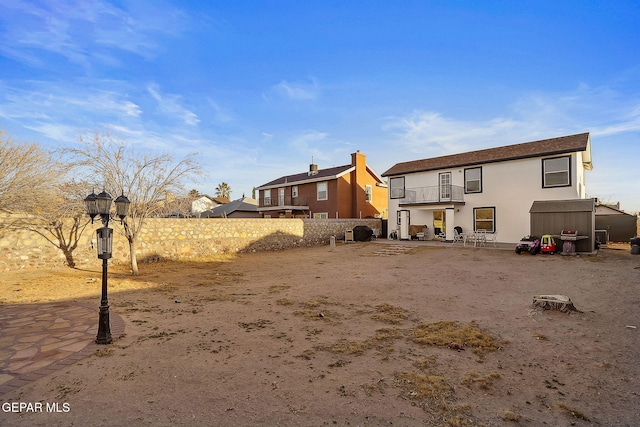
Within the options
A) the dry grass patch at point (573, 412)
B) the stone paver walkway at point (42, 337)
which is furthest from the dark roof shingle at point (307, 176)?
the dry grass patch at point (573, 412)

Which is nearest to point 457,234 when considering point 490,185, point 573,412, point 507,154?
point 490,185

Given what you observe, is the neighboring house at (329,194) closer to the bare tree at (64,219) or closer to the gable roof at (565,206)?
the gable roof at (565,206)

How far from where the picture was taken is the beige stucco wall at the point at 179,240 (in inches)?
457

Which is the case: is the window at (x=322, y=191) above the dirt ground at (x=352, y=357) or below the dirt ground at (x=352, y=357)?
above

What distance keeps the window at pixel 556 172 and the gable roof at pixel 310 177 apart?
15.8m

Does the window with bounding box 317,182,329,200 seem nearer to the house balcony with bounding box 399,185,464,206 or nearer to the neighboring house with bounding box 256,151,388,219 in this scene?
the neighboring house with bounding box 256,151,388,219

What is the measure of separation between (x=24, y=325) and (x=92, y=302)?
1.83 meters

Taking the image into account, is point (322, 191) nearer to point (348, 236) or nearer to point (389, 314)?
point (348, 236)

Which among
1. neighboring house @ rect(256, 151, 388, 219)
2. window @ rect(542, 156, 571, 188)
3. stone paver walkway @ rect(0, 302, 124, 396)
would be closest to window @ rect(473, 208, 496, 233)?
window @ rect(542, 156, 571, 188)

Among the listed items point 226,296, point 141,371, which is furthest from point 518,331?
point 226,296

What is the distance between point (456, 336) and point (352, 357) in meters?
2.07

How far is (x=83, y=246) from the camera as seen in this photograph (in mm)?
13062

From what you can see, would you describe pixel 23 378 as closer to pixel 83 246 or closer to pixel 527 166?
pixel 83 246

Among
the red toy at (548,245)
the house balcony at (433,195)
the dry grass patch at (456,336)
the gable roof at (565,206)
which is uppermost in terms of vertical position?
the house balcony at (433,195)
